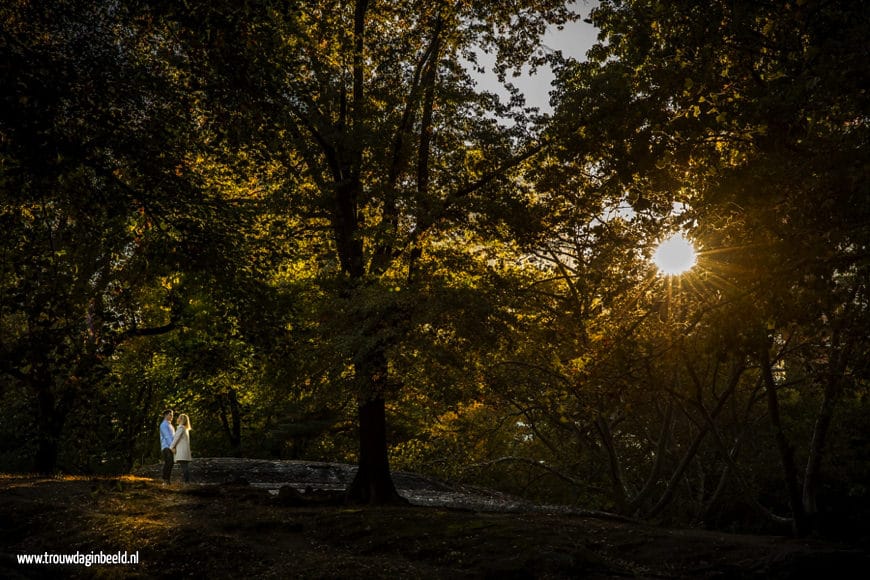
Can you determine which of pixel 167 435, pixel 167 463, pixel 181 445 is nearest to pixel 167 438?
pixel 167 435

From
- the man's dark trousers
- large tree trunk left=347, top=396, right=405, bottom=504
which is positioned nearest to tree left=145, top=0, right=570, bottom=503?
large tree trunk left=347, top=396, right=405, bottom=504

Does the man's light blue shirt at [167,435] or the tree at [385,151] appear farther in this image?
the man's light blue shirt at [167,435]

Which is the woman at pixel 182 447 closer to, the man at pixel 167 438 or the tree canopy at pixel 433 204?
the man at pixel 167 438

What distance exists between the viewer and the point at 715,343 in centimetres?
868

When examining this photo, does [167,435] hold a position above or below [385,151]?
below

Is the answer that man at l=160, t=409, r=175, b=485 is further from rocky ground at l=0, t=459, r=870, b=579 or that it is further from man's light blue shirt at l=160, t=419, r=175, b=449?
rocky ground at l=0, t=459, r=870, b=579

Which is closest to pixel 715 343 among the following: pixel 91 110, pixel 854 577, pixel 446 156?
pixel 854 577

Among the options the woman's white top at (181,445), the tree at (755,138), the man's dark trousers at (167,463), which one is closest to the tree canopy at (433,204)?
the tree at (755,138)

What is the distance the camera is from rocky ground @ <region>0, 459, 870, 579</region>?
9000mm

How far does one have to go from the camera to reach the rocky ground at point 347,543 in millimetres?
9000

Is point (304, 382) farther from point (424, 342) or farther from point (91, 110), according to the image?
point (91, 110)

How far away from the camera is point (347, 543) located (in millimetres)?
11547

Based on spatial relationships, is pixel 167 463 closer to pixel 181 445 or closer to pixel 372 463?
pixel 181 445

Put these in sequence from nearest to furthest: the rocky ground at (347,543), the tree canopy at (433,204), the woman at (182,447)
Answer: the tree canopy at (433,204), the rocky ground at (347,543), the woman at (182,447)
